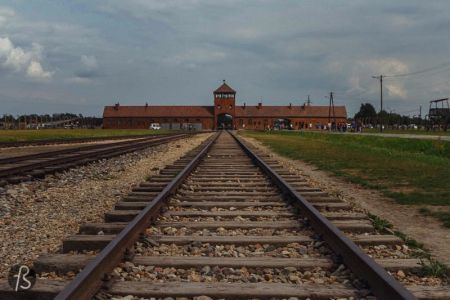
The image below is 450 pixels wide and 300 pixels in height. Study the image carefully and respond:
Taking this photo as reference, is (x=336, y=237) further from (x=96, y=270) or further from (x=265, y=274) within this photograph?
(x=96, y=270)

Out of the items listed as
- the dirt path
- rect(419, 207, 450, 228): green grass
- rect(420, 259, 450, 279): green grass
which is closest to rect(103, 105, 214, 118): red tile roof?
the dirt path

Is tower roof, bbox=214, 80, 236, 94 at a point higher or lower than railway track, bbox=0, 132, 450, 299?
higher

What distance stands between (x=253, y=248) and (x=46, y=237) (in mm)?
2465

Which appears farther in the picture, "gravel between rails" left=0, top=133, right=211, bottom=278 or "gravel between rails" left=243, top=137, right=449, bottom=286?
"gravel between rails" left=0, top=133, right=211, bottom=278

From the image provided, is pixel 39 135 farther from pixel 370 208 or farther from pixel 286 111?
pixel 286 111

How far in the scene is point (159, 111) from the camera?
471 feet

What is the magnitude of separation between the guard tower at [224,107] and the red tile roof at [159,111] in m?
2.12

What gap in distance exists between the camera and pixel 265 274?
4488 mm

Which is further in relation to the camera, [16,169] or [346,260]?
[16,169]

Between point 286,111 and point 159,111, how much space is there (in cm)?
3425

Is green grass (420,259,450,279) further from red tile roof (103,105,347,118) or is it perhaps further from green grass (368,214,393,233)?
red tile roof (103,105,347,118)

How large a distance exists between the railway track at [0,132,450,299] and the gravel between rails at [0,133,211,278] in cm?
53

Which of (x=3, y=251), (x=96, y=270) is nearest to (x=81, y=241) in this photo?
(x=3, y=251)

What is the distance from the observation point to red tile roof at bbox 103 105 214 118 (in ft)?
464
